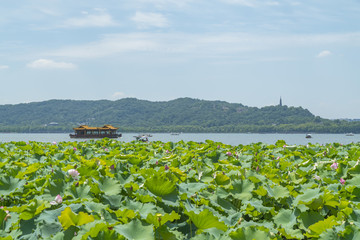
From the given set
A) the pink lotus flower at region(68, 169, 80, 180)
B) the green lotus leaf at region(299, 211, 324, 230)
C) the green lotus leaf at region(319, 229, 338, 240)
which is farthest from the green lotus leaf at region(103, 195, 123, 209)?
the green lotus leaf at region(319, 229, 338, 240)

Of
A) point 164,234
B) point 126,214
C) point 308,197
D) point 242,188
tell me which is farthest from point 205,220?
point 308,197

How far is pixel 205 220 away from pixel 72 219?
0.93 m

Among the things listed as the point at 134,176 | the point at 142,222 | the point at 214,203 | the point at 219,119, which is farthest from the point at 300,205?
the point at 219,119

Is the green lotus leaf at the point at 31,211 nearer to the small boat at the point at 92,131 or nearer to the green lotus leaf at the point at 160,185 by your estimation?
the green lotus leaf at the point at 160,185

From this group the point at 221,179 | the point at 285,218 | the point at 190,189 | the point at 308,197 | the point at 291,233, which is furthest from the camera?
the point at 221,179

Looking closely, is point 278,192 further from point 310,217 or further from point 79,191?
point 79,191

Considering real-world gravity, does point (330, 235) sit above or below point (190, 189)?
below

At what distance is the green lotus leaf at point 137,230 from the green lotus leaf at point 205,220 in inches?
12.4

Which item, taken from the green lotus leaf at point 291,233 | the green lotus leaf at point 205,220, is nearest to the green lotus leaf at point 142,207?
the green lotus leaf at point 205,220

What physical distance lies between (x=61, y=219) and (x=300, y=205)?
79.7 inches

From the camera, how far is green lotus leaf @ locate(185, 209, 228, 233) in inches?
111

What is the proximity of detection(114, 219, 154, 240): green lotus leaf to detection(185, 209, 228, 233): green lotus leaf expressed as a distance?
315 mm

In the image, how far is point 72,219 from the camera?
2.71m

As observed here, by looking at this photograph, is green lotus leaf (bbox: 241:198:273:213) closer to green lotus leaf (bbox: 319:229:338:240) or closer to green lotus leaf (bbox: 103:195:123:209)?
green lotus leaf (bbox: 319:229:338:240)
